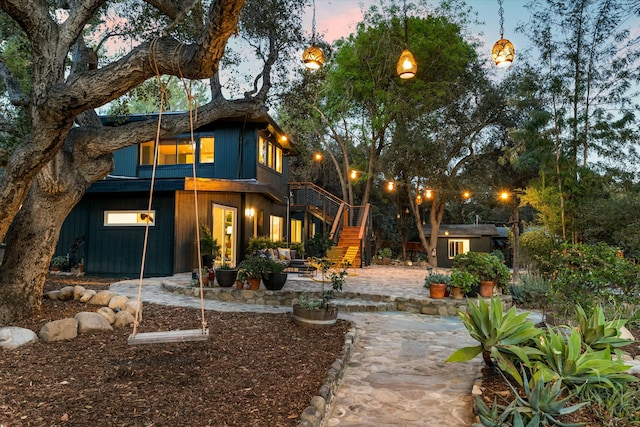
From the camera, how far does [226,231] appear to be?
13320 millimetres

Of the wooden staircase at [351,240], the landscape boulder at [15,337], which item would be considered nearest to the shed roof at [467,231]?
the wooden staircase at [351,240]

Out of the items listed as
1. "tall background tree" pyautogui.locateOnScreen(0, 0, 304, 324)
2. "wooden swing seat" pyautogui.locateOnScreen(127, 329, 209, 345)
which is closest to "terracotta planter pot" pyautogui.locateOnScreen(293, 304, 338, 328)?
"wooden swing seat" pyautogui.locateOnScreen(127, 329, 209, 345)

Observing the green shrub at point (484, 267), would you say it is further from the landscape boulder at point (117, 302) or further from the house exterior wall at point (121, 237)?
the house exterior wall at point (121, 237)

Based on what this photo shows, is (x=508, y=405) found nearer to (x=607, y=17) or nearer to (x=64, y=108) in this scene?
(x=64, y=108)

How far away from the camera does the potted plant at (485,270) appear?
8.24 m

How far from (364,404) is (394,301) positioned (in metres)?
4.77

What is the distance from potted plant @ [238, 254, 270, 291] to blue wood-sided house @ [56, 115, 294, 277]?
3.88 meters

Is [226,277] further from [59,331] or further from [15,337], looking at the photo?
[15,337]

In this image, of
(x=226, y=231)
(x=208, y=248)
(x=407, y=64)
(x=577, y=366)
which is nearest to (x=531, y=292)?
(x=407, y=64)

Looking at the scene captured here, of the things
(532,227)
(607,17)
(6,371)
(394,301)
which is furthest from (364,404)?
(607,17)

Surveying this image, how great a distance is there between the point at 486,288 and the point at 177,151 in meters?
10.9

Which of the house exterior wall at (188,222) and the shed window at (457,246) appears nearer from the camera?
the house exterior wall at (188,222)

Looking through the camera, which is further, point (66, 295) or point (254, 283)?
point (254, 283)

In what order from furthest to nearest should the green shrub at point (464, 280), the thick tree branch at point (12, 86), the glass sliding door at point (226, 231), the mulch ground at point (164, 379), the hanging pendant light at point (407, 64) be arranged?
the glass sliding door at point (226, 231) < the green shrub at point (464, 280) < the thick tree branch at point (12, 86) < the hanging pendant light at point (407, 64) < the mulch ground at point (164, 379)
